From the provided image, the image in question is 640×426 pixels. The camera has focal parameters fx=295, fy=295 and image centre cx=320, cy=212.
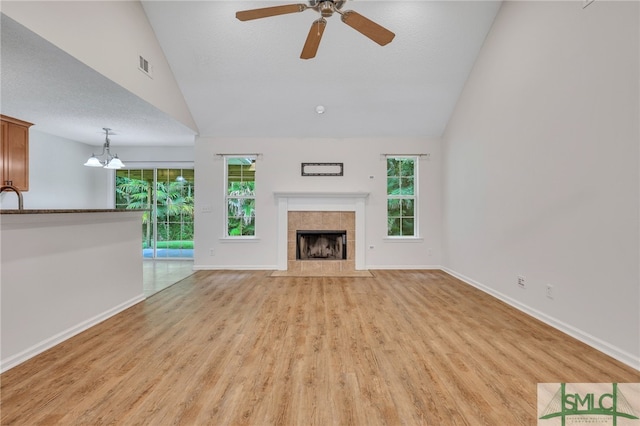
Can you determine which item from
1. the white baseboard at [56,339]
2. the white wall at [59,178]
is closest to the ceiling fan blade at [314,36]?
the white baseboard at [56,339]

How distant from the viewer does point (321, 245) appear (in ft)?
18.4

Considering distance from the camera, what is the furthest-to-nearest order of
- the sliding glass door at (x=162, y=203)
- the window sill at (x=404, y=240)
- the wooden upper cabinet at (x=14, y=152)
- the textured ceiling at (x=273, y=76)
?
the sliding glass door at (x=162, y=203) < the window sill at (x=404, y=240) < the wooden upper cabinet at (x=14, y=152) < the textured ceiling at (x=273, y=76)

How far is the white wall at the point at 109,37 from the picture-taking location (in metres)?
2.44

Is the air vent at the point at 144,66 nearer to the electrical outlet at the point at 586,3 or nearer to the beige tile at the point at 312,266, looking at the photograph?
the beige tile at the point at 312,266

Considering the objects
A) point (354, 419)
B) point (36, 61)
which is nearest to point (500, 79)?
point (354, 419)

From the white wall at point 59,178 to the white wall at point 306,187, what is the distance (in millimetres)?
2774

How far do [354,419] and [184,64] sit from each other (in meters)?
4.72

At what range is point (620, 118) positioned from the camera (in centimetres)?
219

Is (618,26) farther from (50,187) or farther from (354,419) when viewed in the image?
(50,187)

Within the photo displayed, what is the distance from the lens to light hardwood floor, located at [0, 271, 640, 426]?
1.60m

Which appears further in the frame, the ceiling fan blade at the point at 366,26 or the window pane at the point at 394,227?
the window pane at the point at 394,227

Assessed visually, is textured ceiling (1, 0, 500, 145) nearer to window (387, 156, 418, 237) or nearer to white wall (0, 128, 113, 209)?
white wall (0, 128, 113, 209)

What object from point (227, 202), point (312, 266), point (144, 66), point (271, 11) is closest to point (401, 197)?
point (312, 266)

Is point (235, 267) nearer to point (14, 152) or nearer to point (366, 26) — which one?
point (14, 152)
